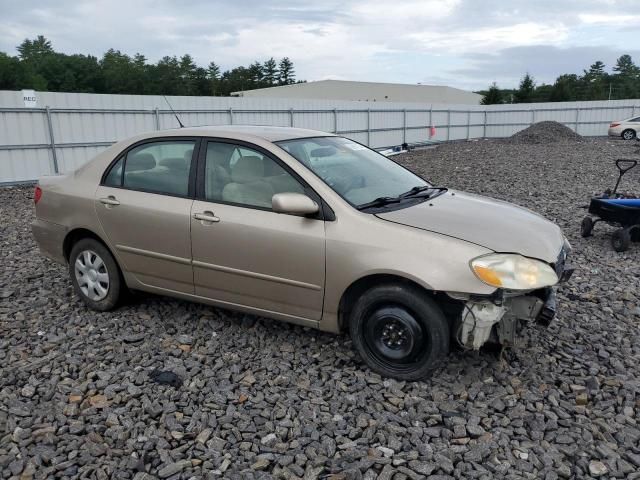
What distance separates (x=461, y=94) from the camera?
6719 cm

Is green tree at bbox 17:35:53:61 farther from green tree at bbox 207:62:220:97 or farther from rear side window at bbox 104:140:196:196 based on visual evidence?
rear side window at bbox 104:140:196:196

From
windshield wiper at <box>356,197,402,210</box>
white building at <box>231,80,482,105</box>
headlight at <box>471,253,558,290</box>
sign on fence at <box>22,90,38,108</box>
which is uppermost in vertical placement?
white building at <box>231,80,482,105</box>

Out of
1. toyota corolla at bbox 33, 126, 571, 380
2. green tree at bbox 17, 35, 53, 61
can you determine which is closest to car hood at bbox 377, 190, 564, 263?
toyota corolla at bbox 33, 126, 571, 380

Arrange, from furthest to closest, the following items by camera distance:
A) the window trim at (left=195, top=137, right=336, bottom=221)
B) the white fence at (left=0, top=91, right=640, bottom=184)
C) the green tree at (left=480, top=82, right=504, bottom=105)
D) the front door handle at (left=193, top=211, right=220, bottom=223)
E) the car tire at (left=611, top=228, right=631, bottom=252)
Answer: the green tree at (left=480, top=82, right=504, bottom=105) → the white fence at (left=0, top=91, right=640, bottom=184) → the car tire at (left=611, top=228, right=631, bottom=252) → the front door handle at (left=193, top=211, right=220, bottom=223) → the window trim at (left=195, top=137, right=336, bottom=221)

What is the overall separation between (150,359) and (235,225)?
117 cm

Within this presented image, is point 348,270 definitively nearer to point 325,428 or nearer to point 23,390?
point 325,428

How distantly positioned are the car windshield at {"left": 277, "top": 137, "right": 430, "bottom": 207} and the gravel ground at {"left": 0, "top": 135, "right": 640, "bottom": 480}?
116 cm

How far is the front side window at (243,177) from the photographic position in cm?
382

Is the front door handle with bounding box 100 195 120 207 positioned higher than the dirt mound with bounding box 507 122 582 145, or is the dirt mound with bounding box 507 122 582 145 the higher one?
the front door handle with bounding box 100 195 120 207

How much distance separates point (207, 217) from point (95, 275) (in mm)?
1439

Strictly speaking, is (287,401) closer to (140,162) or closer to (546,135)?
(140,162)

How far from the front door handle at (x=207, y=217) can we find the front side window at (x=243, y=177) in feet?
0.42

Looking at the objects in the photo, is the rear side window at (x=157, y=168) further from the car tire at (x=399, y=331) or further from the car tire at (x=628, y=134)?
the car tire at (x=628, y=134)

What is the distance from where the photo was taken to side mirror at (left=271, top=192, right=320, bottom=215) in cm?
348
